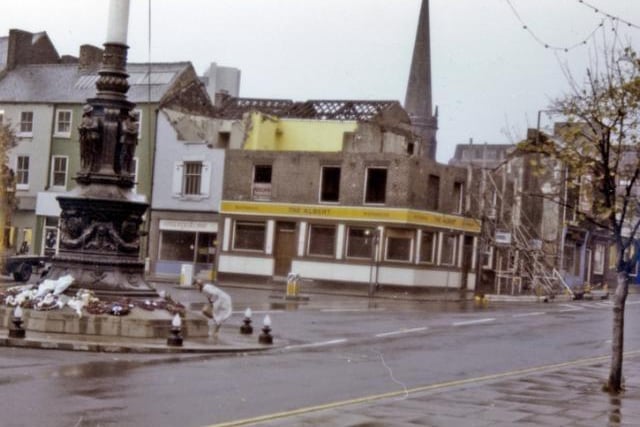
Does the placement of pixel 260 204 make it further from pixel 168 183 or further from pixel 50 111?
pixel 50 111

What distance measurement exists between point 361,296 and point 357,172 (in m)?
6.52

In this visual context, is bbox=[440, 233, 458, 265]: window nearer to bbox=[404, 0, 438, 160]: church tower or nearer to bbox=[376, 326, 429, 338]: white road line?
bbox=[376, 326, 429, 338]: white road line

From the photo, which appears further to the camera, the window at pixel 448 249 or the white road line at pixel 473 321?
the window at pixel 448 249

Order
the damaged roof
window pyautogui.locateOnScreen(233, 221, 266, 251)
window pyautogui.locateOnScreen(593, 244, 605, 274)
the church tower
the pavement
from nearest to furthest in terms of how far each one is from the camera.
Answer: the pavement → window pyautogui.locateOnScreen(233, 221, 266, 251) → the damaged roof → window pyautogui.locateOnScreen(593, 244, 605, 274) → the church tower

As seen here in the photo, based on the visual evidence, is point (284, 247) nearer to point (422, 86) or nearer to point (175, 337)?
point (175, 337)

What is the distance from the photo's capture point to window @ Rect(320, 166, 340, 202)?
170ft

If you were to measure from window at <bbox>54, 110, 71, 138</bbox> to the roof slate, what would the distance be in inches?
26.7

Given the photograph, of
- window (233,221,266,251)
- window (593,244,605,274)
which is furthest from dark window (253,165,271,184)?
window (593,244,605,274)

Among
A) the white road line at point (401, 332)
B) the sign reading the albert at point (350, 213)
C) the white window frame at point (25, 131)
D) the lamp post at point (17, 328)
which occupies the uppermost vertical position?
the white window frame at point (25, 131)

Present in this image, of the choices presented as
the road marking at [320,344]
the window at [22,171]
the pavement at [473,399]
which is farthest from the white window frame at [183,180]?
the pavement at [473,399]

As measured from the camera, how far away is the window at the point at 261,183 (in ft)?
175

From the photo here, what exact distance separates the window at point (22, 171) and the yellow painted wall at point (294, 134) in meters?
13.2

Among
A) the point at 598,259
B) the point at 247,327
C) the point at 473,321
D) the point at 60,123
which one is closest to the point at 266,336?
the point at 247,327

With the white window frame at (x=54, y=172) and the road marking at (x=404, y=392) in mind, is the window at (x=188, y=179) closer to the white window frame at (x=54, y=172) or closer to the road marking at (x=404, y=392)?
the white window frame at (x=54, y=172)
